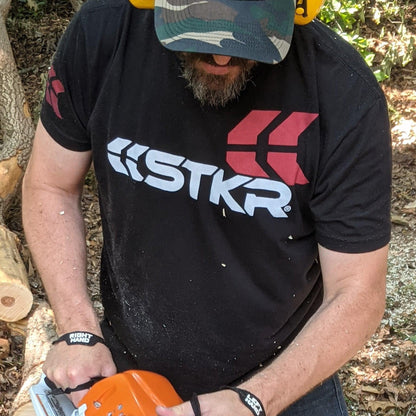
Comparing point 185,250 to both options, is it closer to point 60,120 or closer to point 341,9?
point 60,120

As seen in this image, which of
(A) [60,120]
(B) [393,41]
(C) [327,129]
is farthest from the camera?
(B) [393,41]

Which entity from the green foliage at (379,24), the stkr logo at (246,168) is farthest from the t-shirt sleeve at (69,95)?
the green foliage at (379,24)

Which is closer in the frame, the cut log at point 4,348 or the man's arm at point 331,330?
the man's arm at point 331,330

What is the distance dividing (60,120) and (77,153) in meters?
0.13

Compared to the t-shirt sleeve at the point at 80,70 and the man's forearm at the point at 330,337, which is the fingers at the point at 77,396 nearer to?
the man's forearm at the point at 330,337

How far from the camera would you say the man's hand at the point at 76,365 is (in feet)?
7.29

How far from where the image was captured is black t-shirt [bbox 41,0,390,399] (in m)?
2.08

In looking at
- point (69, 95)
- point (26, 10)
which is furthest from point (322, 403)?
point (26, 10)

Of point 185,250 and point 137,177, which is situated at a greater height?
point 137,177

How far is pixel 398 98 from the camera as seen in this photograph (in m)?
6.41

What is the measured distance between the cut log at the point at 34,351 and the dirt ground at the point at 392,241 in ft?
1.14

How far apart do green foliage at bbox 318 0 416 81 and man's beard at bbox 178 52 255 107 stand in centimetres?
412

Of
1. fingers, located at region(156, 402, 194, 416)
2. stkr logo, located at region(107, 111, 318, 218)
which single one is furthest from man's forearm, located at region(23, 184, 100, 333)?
fingers, located at region(156, 402, 194, 416)

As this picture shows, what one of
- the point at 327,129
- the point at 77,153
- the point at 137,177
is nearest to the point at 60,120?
the point at 77,153
